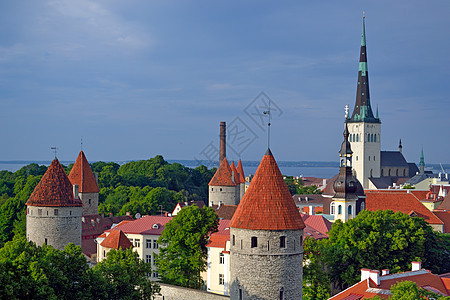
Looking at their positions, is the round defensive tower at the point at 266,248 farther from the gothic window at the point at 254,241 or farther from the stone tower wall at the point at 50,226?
the stone tower wall at the point at 50,226

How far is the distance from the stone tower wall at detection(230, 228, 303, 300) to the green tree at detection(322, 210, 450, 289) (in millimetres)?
12236

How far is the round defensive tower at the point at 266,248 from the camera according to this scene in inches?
913

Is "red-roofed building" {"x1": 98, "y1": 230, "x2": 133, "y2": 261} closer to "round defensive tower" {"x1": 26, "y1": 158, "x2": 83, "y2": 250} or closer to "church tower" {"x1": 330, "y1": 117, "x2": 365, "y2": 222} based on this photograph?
"round defensive tower" {"x1": 26, "y1": 158, "x2": 83, "y2": 250}

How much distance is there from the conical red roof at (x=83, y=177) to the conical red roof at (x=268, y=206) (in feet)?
103

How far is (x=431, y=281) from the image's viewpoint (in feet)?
100

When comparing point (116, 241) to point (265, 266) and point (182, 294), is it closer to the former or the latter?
point (182, 294)

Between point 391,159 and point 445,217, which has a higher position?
point 391,159

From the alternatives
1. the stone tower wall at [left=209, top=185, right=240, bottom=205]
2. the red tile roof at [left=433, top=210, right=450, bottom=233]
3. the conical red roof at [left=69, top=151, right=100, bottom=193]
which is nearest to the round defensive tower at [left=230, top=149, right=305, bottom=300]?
the conical red roof at [left=69, top=151, right=100, bottom=193]

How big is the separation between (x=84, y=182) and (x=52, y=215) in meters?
13.3

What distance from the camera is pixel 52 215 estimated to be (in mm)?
40312

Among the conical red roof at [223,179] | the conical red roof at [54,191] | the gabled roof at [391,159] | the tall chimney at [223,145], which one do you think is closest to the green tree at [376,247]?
the conical red roof at [54,191]

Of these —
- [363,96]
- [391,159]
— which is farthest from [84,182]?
[391,159]

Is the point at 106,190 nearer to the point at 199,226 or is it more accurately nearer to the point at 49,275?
the point at 199,226

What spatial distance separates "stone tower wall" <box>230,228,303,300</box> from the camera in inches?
911
